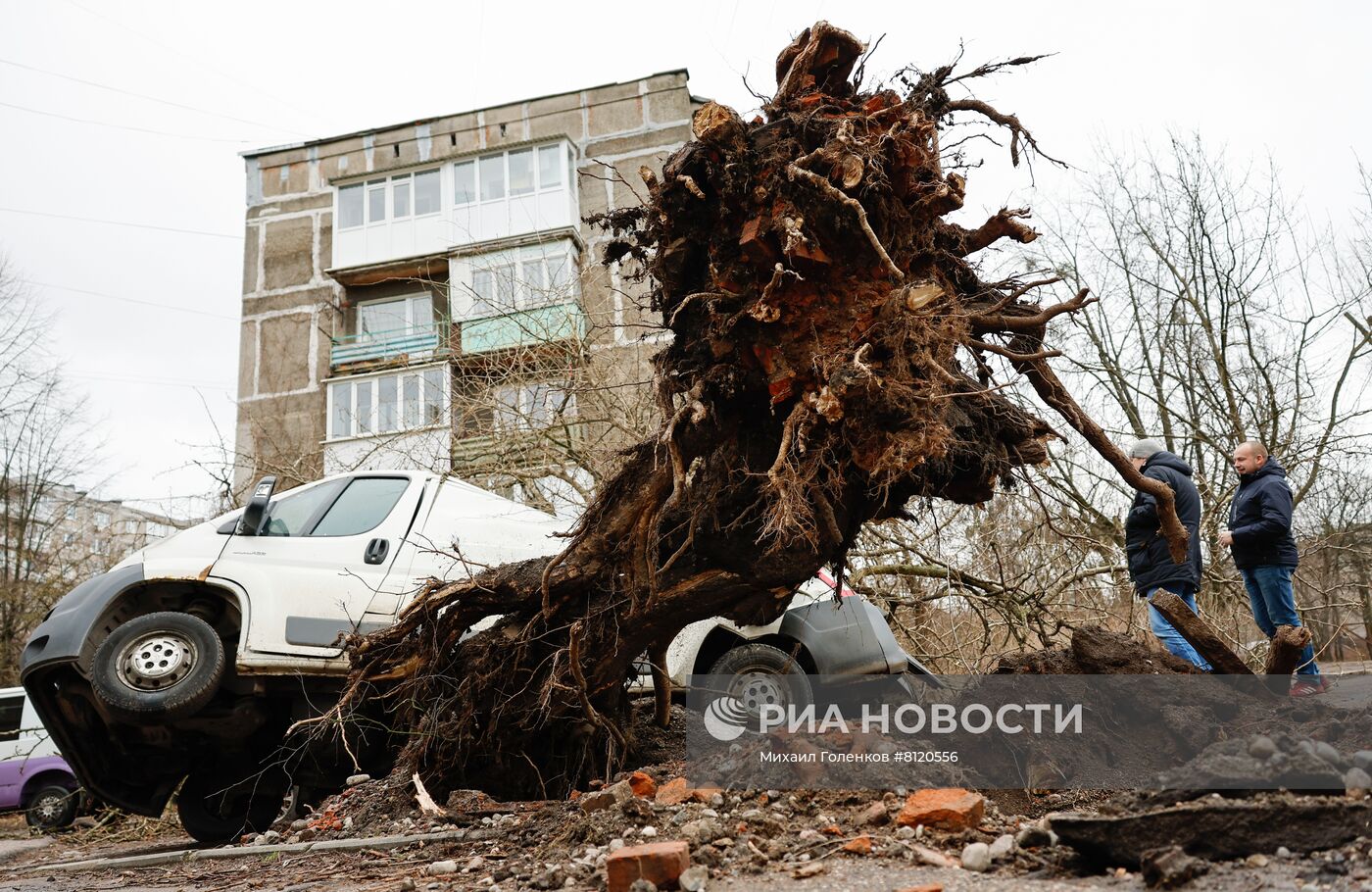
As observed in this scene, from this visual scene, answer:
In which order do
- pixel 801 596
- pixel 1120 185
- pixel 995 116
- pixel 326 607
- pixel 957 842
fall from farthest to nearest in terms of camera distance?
pixel 1120 185, pixel 801 596, pixel 326 607, pixel 995 116, pixel 957 842

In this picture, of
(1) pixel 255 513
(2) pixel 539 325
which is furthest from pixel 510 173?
(1) pixel 255 513

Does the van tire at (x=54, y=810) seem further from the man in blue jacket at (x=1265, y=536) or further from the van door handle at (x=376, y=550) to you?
the man in blue jacket at (x=1265, y=536)

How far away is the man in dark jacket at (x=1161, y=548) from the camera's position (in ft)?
20.1

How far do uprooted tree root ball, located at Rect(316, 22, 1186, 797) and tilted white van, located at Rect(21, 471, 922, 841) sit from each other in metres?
0.78

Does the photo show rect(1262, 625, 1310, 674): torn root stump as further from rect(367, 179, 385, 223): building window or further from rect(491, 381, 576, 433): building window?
rect(367, 179, 385, 223): building window

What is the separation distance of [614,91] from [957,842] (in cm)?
2604

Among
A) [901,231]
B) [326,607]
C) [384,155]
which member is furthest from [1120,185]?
[384,155]

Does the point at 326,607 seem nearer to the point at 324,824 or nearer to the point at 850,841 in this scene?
the point at 324,824

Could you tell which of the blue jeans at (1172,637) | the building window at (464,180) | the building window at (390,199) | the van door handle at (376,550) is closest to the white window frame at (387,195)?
the building window at (390,199)

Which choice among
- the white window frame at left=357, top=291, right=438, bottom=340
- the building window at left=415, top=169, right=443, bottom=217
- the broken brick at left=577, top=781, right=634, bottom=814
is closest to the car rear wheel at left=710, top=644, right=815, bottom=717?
the broken brick at left=577, top=781, right=634, bottom=814

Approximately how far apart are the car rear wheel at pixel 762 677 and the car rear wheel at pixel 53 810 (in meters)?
9.69

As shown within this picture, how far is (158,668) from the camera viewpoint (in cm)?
594

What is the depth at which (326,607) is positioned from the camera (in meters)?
6.40

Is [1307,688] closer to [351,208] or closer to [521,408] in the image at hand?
[521,408]
